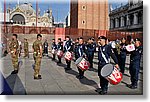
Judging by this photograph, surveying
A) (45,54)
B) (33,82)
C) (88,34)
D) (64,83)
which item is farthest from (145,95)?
(88,34)

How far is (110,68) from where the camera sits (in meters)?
5.11

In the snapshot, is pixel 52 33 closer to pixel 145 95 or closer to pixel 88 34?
pixel 88 34

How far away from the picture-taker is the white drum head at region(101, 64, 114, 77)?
16.5 feet

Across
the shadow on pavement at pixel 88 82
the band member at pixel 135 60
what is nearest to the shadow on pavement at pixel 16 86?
the shadow on pavement at pixel 88 82

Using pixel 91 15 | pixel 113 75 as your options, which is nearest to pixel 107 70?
pixel 113 75

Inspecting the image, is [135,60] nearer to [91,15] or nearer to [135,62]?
[135,62]

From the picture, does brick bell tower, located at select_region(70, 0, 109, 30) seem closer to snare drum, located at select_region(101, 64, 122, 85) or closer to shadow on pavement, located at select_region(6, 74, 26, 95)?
shadow on pavement, located at select_region(6, 74, 26, 95)

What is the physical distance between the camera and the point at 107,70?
204 inches

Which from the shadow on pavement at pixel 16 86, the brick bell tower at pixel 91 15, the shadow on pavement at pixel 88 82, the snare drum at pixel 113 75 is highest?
the brick bell tower at pixel 91 15

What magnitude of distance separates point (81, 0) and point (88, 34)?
22.1 feet

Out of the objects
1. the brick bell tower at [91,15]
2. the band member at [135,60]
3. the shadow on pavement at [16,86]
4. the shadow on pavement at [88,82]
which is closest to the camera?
the shadow on pavement at [16,86]

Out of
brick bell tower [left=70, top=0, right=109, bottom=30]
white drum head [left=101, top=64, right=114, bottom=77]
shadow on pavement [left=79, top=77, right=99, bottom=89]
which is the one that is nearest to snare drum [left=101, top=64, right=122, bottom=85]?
white drum head [left=101, top=64, right=114, bottom=77]

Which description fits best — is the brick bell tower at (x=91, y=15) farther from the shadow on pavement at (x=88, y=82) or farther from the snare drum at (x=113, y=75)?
the snare drum at (x=113, y=75)

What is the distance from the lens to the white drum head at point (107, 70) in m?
5.04
